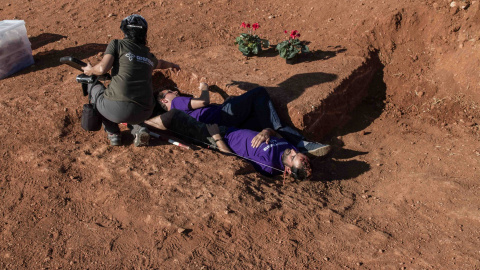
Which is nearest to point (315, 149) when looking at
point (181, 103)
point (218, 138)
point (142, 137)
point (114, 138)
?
point (218, 138)

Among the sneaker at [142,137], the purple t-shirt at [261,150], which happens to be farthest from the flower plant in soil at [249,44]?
the sneaker at [142,137]

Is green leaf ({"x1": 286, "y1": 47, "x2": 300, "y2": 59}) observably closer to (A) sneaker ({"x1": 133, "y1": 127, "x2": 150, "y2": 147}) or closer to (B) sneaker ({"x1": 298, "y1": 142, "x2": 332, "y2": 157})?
(B) sneaker ({"x1": 298, "y1": 142, "x2": 332, "y2": 157})

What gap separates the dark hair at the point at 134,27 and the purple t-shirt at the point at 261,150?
147 cm

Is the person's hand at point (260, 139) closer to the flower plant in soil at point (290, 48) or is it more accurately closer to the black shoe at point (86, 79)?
the flower plant in soil at point (290, 48)

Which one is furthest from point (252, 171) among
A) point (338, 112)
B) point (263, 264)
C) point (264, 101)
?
point (338, 112)

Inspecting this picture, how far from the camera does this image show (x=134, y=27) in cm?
403

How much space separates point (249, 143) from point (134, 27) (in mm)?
1708

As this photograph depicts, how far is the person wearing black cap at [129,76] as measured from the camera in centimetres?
407

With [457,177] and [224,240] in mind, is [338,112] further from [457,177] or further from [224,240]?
[224,240]

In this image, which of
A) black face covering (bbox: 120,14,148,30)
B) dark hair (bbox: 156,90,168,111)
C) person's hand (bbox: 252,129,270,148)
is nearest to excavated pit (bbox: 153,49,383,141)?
dark hair (bbox: 156,90,168,111)

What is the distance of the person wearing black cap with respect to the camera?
4.07 meters

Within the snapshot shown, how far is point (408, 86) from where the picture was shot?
224 inches

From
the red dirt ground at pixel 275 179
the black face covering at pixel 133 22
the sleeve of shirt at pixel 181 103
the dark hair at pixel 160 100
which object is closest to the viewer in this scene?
the red dirt ground at pixel 275 179

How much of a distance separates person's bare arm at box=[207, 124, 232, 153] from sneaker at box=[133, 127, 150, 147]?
2.30ft
